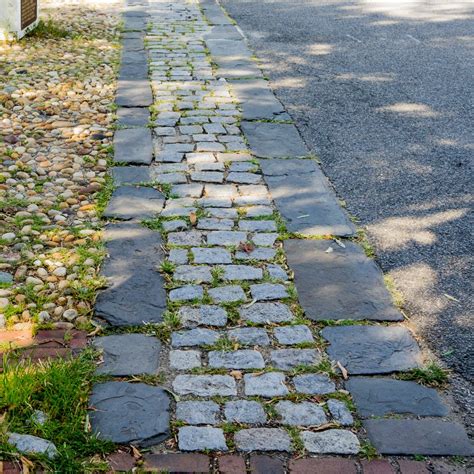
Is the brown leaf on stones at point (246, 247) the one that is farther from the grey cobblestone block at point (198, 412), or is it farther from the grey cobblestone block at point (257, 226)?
the grey cobblestone block at point (198, 412)

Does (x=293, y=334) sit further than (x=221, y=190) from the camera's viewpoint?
No

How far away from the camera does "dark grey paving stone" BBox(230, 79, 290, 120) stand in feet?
17.0

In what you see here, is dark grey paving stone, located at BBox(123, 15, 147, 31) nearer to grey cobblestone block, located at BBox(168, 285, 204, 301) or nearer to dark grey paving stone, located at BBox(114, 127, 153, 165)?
dark grey paving stone, located at BBox(114, 127, 153, 165)

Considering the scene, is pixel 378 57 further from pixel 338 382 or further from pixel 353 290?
pixel 338 382

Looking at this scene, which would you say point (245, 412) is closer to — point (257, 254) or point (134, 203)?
point (257, 254)

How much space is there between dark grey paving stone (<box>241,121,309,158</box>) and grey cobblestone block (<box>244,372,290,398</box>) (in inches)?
84.5

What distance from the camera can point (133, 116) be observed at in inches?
201

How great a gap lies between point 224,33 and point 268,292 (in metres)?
5.39

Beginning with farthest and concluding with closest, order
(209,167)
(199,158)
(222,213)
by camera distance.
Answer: (199,158)
(209,167)
(222,213)

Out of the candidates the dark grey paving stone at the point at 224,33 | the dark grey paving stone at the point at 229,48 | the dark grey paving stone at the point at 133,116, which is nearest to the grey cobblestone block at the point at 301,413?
the dark grey paving stone at the point at 133,116

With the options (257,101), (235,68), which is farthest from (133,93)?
(235,68)

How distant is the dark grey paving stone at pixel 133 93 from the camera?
17.6ft

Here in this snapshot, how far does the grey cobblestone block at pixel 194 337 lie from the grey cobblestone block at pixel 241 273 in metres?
0.42

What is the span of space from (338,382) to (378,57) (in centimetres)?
517
